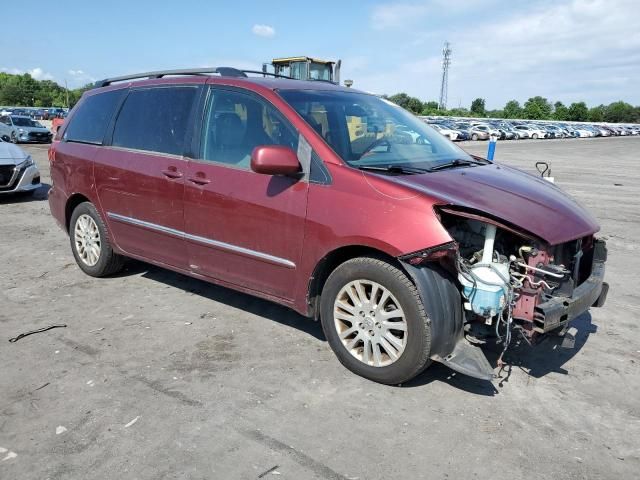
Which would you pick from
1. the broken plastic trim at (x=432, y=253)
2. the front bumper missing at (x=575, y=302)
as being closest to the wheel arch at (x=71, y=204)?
the broken plastic trim at (x=432, y=253)

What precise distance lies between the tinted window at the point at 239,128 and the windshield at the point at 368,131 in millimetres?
175

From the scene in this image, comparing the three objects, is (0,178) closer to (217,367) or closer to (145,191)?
(145,191)

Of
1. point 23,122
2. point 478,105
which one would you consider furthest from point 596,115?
point 23,122

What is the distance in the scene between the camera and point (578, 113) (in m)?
109

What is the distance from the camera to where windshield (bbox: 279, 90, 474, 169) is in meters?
3.79

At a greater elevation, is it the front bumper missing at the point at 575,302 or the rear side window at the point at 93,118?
the rear side window at the point at 93,118

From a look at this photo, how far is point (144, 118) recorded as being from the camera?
4785 mm

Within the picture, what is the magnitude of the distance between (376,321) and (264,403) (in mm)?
837

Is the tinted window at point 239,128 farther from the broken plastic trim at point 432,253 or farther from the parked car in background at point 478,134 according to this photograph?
the parked car in background at point 478,134

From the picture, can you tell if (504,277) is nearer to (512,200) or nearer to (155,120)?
(512,200)

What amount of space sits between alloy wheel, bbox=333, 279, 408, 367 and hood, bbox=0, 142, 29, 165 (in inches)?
333

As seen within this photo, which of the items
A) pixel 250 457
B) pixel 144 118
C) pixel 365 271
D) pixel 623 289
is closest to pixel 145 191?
pixel 144 118

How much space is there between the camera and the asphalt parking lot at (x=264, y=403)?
2.70 metres

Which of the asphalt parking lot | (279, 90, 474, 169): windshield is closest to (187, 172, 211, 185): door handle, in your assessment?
(279, 90, 474, 169): windshield
